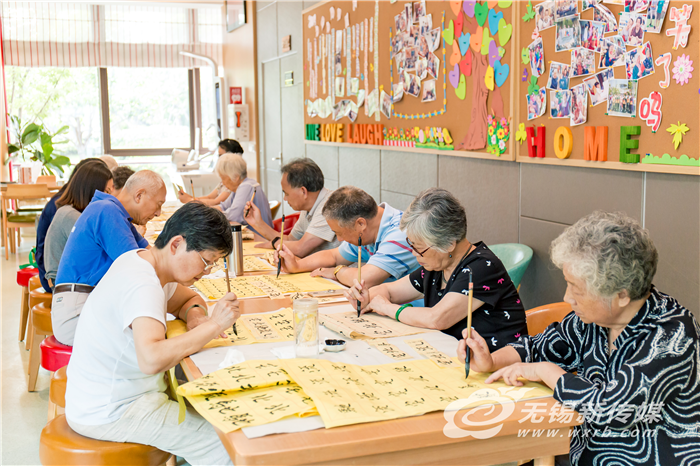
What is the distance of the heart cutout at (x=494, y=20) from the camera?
327 cm

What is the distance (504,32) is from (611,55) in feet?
2.61

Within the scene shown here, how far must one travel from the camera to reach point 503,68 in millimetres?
3268

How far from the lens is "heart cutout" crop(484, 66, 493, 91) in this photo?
133 inches

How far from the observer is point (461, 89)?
368 centimetres

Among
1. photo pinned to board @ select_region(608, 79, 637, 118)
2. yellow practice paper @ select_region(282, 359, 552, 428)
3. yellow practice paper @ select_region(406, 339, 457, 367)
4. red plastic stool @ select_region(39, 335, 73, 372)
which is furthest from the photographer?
red plastic stool @ select_region(39, 335, 73, 372)

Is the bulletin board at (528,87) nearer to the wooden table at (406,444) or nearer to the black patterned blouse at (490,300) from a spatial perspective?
the black patterned blouse at (490,300)

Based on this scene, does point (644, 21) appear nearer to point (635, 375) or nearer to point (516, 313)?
point (516, 313)

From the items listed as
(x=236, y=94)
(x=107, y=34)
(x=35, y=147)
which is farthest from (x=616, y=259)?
(x=35, y=147)

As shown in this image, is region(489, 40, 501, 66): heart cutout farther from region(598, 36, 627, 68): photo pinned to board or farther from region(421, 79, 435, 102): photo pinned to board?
region(598, 36, 627, 68): photo pinned to board

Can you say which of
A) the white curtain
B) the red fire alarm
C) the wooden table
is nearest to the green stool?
the wooden table

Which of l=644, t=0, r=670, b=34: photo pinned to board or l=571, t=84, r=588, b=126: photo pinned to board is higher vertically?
l=644, t=0, r=670, b=34: photo pinned to board

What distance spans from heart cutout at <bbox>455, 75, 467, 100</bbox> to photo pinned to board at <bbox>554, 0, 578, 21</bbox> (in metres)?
0.84

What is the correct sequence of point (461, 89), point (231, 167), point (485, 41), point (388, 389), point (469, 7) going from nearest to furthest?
point (388, 389) < point (485, 41) < point (469, 7) < point (461, 89) < point (231, 167)

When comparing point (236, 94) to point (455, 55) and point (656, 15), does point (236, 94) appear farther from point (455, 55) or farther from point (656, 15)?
point (656, 15)
